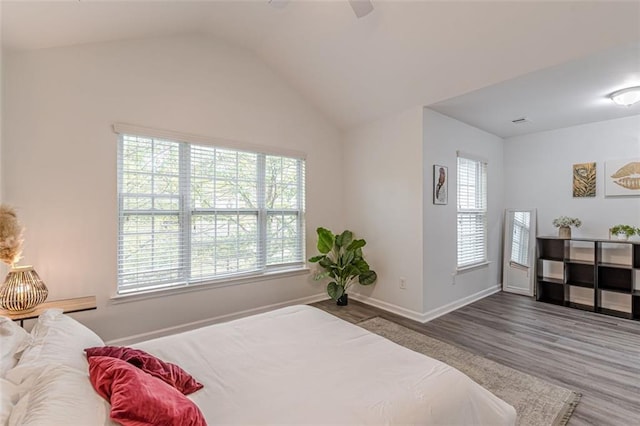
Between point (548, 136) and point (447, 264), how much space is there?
285cm

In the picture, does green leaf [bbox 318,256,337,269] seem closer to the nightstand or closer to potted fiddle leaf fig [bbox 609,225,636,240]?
the nightstand

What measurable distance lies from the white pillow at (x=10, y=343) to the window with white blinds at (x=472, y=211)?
4.52m

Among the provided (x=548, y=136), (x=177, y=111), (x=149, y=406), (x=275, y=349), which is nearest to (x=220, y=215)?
(x=177, y=111)

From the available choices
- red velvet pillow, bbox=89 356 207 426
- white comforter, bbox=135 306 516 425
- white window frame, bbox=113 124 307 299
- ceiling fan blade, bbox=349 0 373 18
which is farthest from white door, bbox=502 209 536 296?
red velvet pillow, bbox=89 356 207 426

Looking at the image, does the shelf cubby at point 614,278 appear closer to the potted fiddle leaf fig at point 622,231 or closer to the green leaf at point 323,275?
the potted fiddle leaf fig at point 622,231

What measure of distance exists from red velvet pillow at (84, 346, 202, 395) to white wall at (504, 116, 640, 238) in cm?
551

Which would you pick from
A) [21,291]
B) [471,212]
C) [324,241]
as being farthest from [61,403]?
[471,212]

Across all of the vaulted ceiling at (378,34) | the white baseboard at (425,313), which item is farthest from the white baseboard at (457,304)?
the vaulted ceiling at (378,34)

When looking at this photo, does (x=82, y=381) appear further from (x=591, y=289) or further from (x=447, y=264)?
(x=591, y=289)

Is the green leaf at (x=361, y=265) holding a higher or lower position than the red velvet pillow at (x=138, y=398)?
lower

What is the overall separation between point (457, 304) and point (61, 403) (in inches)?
173

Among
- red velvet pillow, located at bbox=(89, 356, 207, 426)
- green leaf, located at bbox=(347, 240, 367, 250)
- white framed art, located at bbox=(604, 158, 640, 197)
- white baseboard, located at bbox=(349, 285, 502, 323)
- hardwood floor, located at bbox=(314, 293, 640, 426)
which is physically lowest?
hardwood floor, located at bbox=(314, 293, 640, 426)

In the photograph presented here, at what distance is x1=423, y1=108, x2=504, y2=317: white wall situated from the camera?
3.81m

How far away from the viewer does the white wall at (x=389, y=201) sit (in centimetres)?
381
